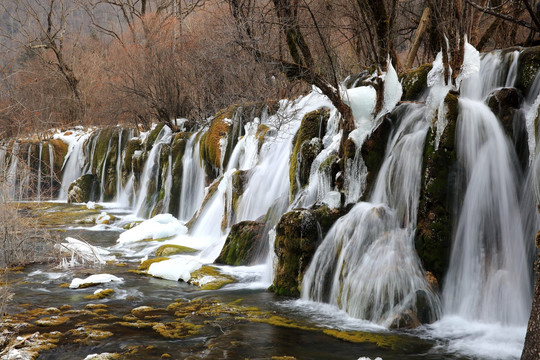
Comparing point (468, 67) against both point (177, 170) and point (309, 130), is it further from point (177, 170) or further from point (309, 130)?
point (177, 170)

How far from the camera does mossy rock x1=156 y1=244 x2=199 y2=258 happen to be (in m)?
10.4

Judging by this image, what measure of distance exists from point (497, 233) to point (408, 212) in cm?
113

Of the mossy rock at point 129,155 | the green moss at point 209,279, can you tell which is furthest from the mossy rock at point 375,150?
the mossy rock at point 129,155

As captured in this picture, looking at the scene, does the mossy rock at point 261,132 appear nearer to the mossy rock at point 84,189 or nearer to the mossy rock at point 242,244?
the mossy rock at point 242,244

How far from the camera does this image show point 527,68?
657 centimetres

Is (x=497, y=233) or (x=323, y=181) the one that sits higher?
(x=323, y=181)

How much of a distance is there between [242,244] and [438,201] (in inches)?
164

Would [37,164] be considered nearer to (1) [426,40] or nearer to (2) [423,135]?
(1) [426,40]

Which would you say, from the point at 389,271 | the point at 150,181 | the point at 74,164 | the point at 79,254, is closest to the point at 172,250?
the point at 79,254

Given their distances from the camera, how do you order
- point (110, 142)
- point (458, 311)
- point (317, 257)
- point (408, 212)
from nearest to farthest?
point (458, 311)
point (408, 212)
point (317, 257)
point (110, 142)

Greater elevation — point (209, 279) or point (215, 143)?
point (215, 143)

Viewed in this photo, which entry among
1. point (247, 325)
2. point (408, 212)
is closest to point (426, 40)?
point (408, 212)

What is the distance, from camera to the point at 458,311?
5645 millimetres

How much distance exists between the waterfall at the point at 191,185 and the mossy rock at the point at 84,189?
8070mm
